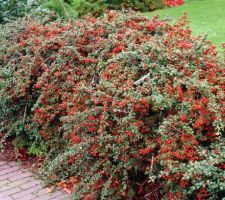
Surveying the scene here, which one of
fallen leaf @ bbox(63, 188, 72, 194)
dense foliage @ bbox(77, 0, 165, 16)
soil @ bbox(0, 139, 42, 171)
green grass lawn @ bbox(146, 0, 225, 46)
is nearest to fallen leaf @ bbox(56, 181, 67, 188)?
fallen leaf @ bbox(63, 188, 72, 194)

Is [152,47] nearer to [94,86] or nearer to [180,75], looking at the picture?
[180,75]

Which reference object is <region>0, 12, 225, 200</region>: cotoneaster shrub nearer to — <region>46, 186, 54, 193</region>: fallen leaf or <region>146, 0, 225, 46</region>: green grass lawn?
<region>46, 186, 54, 193</region>: fallen leaf

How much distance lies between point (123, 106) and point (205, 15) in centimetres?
819

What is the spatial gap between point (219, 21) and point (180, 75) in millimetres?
7025

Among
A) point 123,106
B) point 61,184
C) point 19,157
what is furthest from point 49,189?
point 123,106

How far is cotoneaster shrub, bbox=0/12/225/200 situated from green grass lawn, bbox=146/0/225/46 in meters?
3.97

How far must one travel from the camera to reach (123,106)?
3.61m

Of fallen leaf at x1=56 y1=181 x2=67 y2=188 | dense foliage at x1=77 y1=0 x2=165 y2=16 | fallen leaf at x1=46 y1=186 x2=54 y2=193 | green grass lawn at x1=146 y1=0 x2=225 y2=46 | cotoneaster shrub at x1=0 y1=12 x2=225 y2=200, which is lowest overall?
fallen leaf at x1=46 y1=186 x2=54 y2=193

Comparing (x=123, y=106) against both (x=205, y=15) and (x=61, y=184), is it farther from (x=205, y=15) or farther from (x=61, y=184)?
(x=205, y=15)

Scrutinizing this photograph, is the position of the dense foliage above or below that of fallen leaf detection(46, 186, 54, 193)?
above

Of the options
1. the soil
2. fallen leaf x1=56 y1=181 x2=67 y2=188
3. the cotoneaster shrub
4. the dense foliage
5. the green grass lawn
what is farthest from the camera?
the dense foliage

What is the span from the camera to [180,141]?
333cm

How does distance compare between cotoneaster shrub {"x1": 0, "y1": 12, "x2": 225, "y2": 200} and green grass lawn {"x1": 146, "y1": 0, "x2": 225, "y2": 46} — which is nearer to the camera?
cotoneaster shrub {"x1": 0, "y1": 12, "x2": 225, "y2": 200}

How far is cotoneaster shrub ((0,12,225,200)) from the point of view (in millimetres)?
3275
